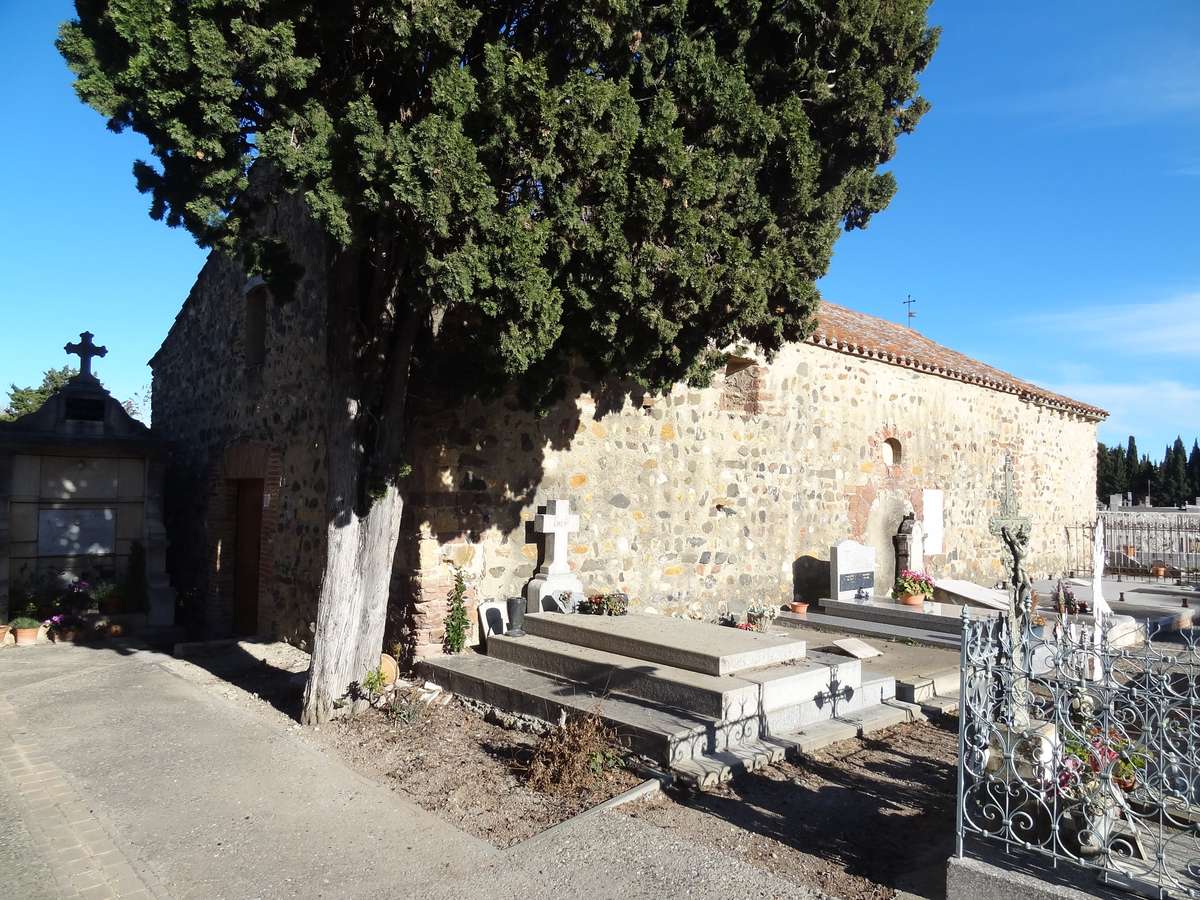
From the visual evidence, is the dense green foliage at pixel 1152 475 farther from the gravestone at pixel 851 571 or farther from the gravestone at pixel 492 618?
the gravestone at pixel 492 618

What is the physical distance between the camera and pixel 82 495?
1164 cm

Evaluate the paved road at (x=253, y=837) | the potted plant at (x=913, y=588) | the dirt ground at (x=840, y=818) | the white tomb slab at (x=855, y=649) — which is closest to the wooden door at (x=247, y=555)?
the paved road at (x=253, y=837)

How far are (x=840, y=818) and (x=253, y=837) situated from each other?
3.65 metres

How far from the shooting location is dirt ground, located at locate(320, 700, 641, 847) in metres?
5.00

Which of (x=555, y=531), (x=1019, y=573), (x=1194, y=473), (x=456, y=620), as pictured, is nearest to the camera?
(x=1019, y=573)

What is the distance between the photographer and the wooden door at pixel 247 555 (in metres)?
11.1

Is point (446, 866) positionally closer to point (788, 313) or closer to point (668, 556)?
point (788, 313)

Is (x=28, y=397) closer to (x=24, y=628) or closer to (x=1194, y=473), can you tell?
(x=24, y=628)

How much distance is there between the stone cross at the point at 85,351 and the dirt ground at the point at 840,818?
11.0 metres

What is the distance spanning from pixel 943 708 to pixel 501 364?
5241 millimetres

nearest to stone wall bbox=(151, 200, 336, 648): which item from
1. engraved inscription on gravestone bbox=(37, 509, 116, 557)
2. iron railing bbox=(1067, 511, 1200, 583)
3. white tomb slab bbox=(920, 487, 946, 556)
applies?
engraved inscription on gravestone bbox=(37, 509, 116, 557)

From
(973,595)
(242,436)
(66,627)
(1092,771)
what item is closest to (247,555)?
(242,436)

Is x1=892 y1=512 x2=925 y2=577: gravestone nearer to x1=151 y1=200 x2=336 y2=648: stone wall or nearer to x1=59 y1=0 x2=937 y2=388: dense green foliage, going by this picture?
x1=59 y1=0 x2=937 y2=388: dense green foliage

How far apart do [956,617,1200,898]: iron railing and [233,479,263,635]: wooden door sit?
9.57 metres
